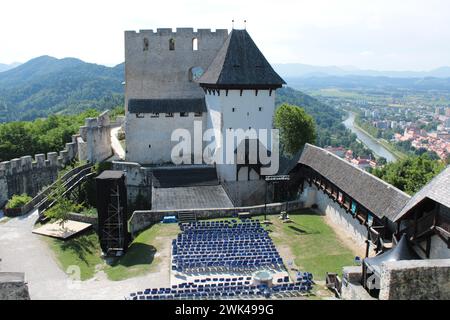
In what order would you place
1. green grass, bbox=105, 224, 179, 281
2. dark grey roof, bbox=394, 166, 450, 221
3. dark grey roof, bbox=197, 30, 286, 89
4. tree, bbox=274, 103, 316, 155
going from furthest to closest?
tree, bbox=274, 103, 316, 155 → dark grey roof, bbox=197, 30, 286, 89 → green grass, bbox=105, 224, 179, 281 → dark grey roof, bbox=394, 166, 450, 221

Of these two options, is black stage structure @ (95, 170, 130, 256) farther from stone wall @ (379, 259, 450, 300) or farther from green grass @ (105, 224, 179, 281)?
stone wall @ (379, 259, 450, 300)

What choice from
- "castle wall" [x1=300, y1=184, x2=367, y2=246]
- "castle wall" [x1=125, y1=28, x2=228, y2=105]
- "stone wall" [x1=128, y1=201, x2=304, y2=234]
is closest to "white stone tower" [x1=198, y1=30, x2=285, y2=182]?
"castle wall" [x1=125, y1=28, x2=228, y2=105]

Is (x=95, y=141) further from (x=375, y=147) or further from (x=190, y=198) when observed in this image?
(x=375, y=147)

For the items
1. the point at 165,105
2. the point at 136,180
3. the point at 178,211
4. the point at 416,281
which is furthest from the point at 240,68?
the point at 416,281

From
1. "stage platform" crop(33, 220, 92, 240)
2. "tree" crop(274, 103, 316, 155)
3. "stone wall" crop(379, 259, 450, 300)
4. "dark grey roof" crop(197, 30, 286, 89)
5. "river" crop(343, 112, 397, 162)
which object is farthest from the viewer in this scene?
"river" crop(343, 112, 397, 162)

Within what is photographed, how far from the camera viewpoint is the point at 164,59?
34.5 metres

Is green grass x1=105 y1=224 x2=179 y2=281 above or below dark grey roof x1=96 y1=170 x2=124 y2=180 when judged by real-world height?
below

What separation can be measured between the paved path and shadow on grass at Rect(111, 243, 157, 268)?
0.95 m

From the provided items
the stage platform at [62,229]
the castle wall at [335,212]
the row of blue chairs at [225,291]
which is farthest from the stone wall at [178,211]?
the row of blue chairs at [225,291]

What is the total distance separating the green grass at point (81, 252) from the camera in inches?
813

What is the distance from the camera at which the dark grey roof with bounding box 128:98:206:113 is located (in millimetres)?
33656

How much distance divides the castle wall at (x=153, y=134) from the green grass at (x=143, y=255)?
10.7m

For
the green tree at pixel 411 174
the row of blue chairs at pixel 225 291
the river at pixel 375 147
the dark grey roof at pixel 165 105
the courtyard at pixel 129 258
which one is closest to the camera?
the row of blue chairs at pixel 225 291

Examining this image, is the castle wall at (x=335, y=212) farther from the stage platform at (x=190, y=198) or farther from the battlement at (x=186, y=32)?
the battlement at (x=186, y=32)
